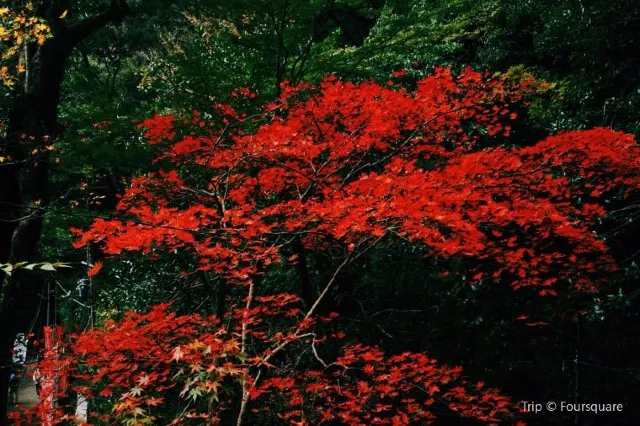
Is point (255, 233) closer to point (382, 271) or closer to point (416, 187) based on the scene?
point (416, 187)

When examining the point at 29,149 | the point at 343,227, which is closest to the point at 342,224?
the point at 343,227

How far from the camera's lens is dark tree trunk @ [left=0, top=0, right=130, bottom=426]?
6.32 metres

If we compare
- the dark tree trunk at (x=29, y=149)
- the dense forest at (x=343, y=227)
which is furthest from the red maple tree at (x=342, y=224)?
the dark tree trunk at (x=29, y=149)

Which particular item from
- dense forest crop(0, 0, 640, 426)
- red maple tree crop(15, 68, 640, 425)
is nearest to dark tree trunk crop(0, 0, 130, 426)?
dense forest crop(0, 0, 640, 426)

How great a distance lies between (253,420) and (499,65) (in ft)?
34.2

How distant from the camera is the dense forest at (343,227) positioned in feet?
22.6

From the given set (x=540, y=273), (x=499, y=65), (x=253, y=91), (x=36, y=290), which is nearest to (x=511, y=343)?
(x=540, y=273)

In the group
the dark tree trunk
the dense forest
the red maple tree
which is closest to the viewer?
the dark tree trunk

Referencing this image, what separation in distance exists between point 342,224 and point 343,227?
44 millimetres

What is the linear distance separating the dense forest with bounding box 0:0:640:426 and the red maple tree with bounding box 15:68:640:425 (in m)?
0.06

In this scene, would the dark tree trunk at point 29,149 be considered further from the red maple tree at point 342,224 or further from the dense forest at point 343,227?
the red maple tree at point 342,224

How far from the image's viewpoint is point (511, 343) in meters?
8.60

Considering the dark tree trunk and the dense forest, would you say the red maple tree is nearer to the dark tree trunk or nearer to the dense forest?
the dense forest

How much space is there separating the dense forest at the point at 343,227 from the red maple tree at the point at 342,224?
61 mm
